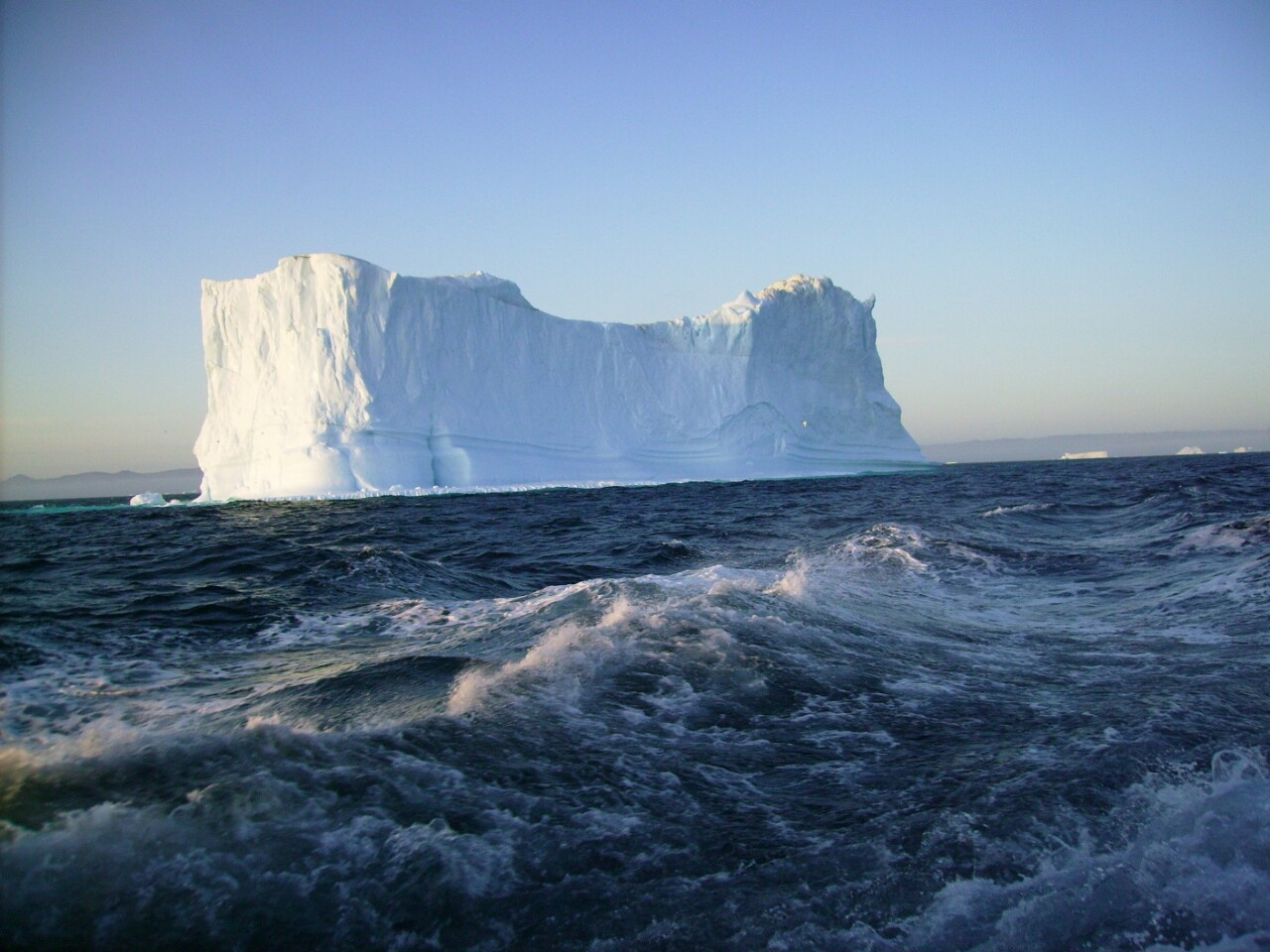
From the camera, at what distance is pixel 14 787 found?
2359 mm

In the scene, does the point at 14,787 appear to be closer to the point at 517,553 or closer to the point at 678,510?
the point at 517,553

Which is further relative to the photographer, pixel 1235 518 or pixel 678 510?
pixel 678 510

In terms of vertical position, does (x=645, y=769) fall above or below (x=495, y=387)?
below

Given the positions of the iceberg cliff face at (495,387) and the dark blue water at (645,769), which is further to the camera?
the iceberg cliff face at (495,387)

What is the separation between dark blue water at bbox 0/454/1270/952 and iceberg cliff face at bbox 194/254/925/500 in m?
16.1

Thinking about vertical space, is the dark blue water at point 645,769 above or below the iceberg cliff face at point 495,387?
below

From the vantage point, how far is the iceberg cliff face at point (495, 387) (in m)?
21.2

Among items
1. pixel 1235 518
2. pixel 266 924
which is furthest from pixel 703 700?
pixel 1235 518

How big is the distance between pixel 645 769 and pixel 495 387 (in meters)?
21.7

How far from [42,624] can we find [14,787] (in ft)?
9.58

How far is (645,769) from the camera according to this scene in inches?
102

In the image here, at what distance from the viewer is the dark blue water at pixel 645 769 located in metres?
1.80

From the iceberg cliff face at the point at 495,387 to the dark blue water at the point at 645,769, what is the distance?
52.8ft

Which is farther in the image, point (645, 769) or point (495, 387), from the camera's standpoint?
point (495, 387)
